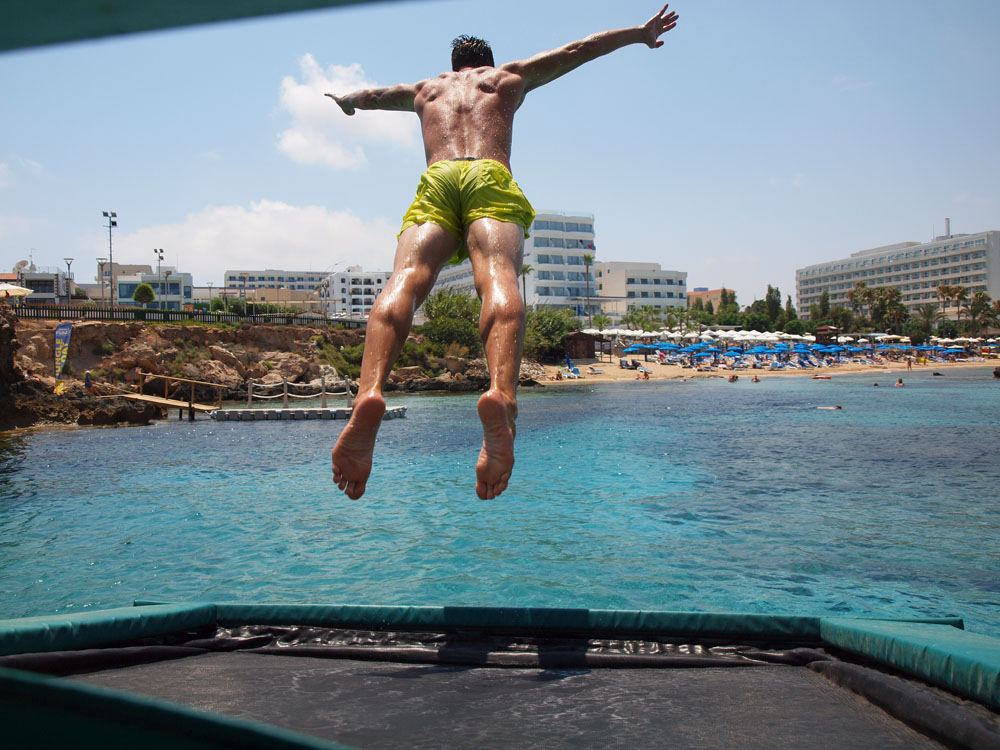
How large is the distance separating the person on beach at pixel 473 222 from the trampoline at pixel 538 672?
0.88 metres

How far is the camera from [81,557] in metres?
9.80

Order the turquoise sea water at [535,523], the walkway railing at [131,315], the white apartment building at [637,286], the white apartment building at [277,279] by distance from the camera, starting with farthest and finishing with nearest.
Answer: the white apartment building at [277,279] → the white apartment building at [637,286] → the walkway railing at [131,315] → the turquoise sea water at [535,523]

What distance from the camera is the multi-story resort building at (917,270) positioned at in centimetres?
12812

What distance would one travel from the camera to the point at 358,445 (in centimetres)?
321

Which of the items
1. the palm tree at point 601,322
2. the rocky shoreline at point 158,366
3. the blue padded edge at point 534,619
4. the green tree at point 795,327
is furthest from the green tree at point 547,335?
the blue padded edge at point 534,619

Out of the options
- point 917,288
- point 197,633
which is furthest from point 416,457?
point 917,288

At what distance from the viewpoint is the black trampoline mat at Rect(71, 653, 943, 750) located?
252 cm

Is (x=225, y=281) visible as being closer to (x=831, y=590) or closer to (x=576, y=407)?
(x=576, y=407)

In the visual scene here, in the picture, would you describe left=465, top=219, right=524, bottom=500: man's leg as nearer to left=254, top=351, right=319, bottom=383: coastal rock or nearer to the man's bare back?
the man's bare back

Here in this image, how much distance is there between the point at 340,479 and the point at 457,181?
1.60 metres

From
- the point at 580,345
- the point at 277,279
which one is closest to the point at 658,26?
the point at 580,345

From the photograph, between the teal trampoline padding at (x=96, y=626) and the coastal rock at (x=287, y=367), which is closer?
the teal trampoline padding at (x=96, y=626)

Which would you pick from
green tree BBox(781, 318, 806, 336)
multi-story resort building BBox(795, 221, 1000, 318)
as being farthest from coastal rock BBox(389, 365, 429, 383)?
multi-story resort building BBox(795, 221, 1000, 318)

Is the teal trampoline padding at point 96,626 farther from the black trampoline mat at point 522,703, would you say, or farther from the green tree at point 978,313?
the green tree at point 978,313
